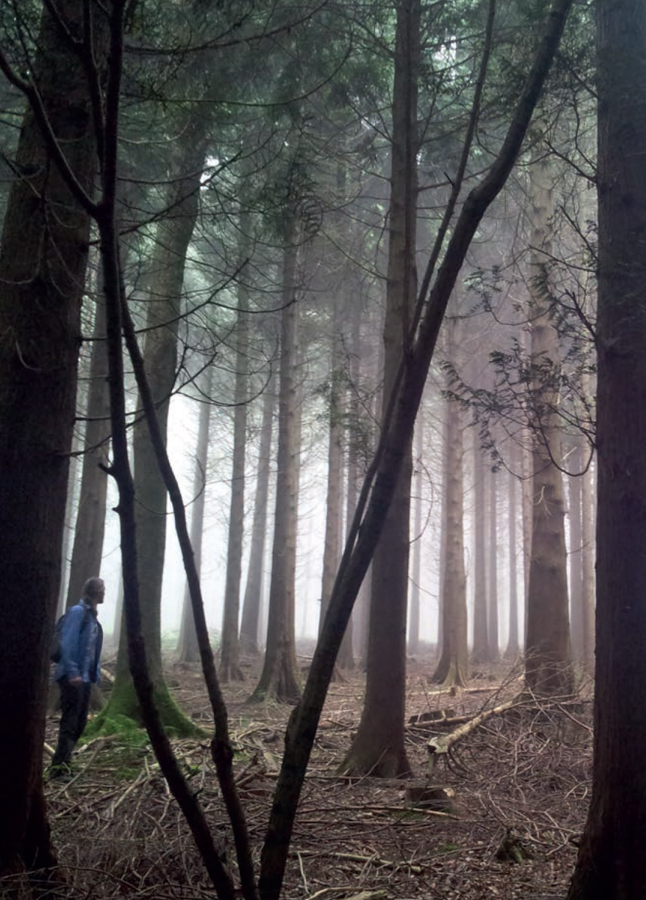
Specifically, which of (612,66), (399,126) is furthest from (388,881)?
(399,126)

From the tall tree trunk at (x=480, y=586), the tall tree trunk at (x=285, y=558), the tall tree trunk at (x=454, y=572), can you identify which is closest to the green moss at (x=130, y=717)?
the tall tree trunk at (x=285, y=558)

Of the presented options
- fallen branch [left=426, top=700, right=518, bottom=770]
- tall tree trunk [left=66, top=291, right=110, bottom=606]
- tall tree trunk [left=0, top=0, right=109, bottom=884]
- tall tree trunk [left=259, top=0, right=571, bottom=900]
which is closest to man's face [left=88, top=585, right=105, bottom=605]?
fallen branch [left=426, top=700, right=518, bottom=770]

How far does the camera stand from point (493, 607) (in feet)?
85.8

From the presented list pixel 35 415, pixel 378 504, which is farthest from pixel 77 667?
pixel 378 504

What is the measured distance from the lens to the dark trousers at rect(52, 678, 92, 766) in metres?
6.60

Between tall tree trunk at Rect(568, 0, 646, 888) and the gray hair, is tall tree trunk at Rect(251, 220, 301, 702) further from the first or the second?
tall tree trunk at Rect(568, 0, 646, 888)

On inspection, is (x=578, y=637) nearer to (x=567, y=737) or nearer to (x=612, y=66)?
(x=567, y=737)

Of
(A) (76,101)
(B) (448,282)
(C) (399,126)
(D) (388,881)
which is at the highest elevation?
(C) (399,126)

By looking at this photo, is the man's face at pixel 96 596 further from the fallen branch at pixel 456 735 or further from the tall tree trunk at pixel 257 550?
the tall tree trunk at pixel 257 550

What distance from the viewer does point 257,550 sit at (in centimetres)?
2555

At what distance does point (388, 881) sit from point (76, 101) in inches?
194

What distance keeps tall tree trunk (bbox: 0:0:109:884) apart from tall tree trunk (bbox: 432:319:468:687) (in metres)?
12.3

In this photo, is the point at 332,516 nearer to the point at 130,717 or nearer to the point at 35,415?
the point at 130,717

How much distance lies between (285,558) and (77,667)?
21.1 feet
